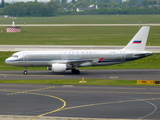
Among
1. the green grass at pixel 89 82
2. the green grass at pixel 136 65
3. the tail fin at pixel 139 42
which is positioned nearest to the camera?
the green grass at pixel 89 82

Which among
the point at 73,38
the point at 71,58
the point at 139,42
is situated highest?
the point at 139,42

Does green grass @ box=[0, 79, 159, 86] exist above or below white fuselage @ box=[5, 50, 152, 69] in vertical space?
below

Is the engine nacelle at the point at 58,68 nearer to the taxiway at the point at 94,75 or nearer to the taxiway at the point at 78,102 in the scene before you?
the taxiway at the point at 94,75

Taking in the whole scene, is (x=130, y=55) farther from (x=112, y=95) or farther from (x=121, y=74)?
(x=112, y=95)

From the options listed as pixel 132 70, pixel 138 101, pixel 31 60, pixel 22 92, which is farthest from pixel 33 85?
pixel 132 70

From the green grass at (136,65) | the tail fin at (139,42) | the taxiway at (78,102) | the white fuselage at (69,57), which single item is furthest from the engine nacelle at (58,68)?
the tail fin at (139,42)

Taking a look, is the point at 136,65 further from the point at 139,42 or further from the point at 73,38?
the point at 73,38

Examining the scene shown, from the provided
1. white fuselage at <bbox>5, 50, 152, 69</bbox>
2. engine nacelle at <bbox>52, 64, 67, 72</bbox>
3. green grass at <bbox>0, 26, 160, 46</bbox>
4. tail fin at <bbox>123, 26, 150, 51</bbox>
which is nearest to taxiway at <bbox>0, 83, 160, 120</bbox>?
engine nacelle at <bbox>52, 64, 67, 72</bbox>

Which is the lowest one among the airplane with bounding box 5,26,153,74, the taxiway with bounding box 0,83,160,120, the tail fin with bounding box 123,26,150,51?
the taxiway with bounding box 0,83,160,120

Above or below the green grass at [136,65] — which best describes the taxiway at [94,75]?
below

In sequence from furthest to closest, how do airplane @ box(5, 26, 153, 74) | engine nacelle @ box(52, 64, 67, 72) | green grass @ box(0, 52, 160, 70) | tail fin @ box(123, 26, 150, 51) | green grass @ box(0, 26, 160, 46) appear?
1. green grass @ box(0, 26, 160, 46)
2. green grass @ box(0, 52, 160, 70)
3. tail fin @ box(123, 26, 150, 51)
4. airplane @ box(5, 26, 153, 74)
5. engine nacelle @ box(52, 64, 67, 72)

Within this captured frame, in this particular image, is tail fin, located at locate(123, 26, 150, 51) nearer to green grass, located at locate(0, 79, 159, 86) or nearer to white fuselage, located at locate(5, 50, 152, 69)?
white fuselage, located at locate(5, 50, 152, 69)

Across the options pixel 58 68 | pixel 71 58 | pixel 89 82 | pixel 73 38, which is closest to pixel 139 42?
pixel 71 58

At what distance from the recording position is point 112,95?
3406 cm
